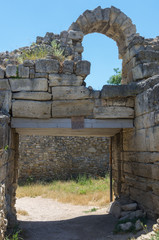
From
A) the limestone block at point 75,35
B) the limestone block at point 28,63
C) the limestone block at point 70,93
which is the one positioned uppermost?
the limestone block at point 75,35

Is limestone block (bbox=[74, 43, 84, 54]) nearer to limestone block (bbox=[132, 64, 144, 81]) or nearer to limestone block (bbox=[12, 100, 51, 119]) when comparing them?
limestone block (bbox=[132, 64, 144, 81])

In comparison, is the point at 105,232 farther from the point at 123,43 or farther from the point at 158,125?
the point at 123,43

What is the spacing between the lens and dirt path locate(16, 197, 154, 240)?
5.21 m

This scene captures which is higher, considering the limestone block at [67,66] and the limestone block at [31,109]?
the limestone block at [67,66]

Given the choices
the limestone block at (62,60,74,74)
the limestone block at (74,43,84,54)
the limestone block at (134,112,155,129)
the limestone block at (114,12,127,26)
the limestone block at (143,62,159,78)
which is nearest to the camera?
the limestone block at (134,112,155,129)

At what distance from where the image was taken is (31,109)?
5.21 metres

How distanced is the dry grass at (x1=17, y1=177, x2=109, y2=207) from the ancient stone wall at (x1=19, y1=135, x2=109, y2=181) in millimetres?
1189

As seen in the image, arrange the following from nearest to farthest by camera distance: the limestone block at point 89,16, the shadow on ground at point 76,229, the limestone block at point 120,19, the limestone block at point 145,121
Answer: the limestone block at point 145,121 < the shadow on ground at point 76,229 < the limestone block at point 89,16 < the limestone block at point 120,19

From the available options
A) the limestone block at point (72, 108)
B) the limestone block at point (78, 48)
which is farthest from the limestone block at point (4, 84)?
the limestone block at point (78, 48)

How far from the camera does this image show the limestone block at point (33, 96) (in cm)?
518

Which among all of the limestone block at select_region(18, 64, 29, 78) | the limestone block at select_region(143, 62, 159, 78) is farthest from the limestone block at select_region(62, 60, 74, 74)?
the limestone block at select_region(143, 62, 159, 78)

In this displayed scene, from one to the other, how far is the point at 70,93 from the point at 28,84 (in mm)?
948

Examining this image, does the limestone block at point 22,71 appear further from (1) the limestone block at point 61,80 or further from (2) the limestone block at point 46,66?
(1) the limestone block at point 61,80

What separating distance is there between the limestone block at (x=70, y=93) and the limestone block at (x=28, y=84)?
27 cm
